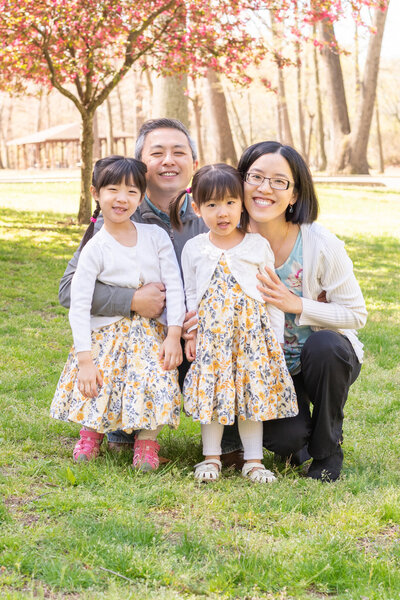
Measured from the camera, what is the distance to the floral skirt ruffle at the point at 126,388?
3377mm

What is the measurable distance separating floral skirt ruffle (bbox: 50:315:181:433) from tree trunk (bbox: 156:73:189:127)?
8.79 m

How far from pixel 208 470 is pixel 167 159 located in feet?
5.12

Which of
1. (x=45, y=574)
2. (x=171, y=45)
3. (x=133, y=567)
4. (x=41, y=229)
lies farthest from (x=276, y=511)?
(x=41, y=229)

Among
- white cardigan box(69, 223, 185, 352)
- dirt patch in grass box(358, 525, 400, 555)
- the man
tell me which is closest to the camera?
dirt patch in grass box(358, 525, 400, 555)

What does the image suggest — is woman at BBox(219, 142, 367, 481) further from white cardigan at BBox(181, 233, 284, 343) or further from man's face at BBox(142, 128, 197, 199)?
man's face at BBox(142, 128, 197, 199)

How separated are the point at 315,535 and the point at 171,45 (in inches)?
335

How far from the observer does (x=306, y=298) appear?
3535 mm

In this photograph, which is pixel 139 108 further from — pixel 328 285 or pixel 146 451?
pixel 146 451

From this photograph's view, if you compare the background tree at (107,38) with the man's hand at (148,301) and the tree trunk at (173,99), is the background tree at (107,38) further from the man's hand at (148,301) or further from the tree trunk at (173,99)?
the man's hand at (148,301)

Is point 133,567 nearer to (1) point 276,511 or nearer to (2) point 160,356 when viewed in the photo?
(1) point 276,511

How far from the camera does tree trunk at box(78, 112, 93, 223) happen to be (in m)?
10.8

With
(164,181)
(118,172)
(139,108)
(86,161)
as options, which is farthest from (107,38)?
(139,108)

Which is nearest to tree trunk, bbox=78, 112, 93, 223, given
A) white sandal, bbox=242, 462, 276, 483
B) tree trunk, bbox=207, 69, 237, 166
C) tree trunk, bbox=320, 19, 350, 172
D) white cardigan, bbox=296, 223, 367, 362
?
white cardigan, bbox=296, 223, 367, 362

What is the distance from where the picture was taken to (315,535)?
9.08 feet
